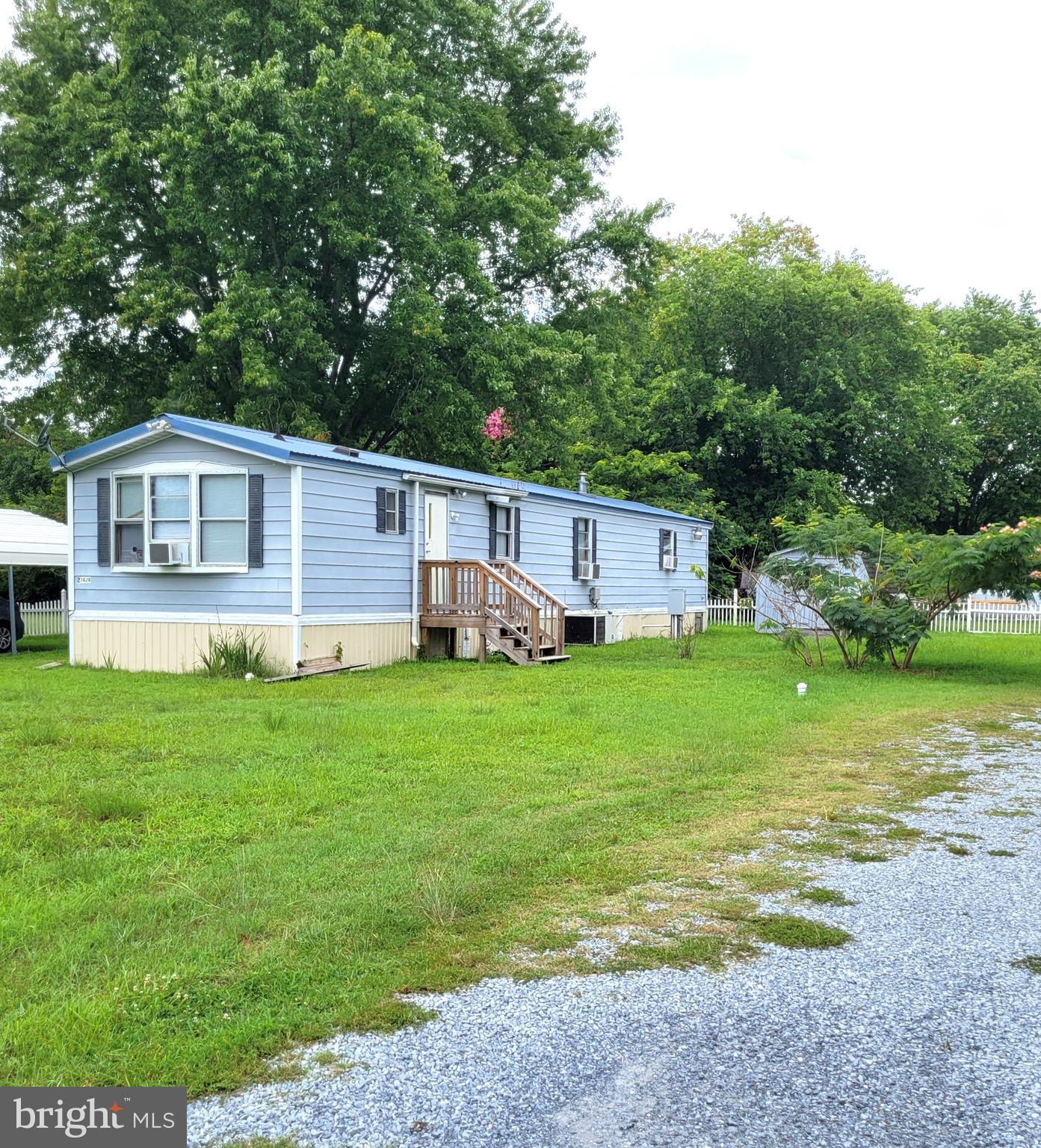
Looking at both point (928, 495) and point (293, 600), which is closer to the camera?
point (293, 600)

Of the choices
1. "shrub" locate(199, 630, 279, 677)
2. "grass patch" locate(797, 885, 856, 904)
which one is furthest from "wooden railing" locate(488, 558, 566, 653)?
"grass patch" locate(797, 885, 856, 904)

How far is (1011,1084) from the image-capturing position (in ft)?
8.89

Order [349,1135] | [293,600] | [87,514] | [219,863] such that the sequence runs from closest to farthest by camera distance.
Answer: [349,1135]
[219,863]
[293,600]
[87,514]

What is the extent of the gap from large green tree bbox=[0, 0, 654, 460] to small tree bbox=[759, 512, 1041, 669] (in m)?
8.64

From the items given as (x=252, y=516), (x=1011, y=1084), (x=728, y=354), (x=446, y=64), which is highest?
(x=446, y=64)

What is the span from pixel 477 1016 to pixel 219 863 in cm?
192

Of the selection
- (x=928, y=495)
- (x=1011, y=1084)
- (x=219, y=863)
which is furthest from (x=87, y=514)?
(x=928, y=495)

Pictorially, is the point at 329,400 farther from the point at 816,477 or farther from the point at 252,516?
the point at 816,477

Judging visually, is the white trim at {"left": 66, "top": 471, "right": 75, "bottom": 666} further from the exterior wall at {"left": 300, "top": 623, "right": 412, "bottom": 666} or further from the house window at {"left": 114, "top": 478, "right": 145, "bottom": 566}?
the exterior wall at {"left": 300, "top": 623, "right": 412, "bottom": 666}

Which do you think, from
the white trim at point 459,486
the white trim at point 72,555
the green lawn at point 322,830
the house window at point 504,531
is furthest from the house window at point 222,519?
the house window at point 504,531

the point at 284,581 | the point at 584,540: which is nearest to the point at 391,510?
the point at 284,581

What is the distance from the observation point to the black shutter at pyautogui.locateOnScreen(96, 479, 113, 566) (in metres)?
14.0

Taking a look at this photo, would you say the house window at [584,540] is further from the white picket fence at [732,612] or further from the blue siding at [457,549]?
the white picket fence at [732,612]

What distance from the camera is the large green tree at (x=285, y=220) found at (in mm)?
19359
